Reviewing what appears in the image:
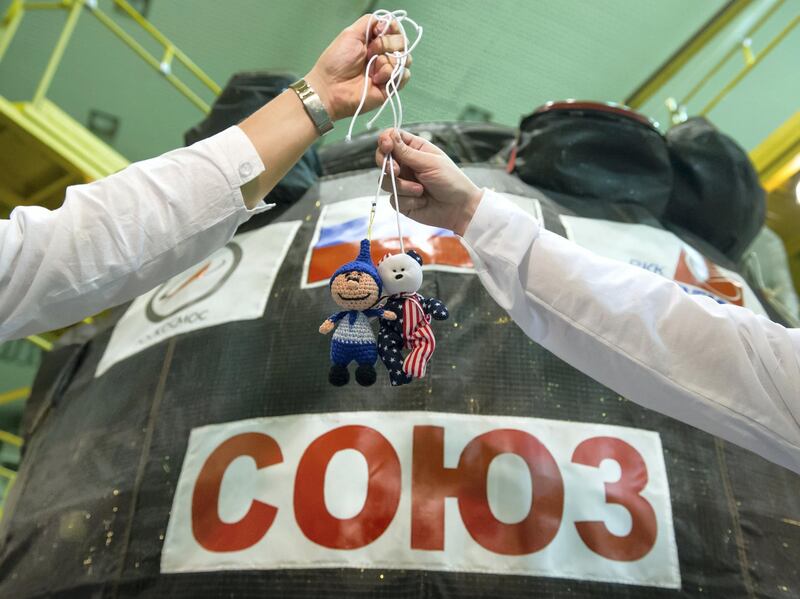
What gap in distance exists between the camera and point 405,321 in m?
0.78

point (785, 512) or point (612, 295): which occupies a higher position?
point (612, 295)

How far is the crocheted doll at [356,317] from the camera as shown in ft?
2.47

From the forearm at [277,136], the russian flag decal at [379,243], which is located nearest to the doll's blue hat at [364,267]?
the forearm at [277,136]

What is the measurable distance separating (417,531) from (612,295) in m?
0.42

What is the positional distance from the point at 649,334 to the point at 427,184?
0.29 metres

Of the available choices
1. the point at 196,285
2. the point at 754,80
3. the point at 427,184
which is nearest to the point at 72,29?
the point at 196,285

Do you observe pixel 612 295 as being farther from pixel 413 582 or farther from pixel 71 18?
pixel 71 18

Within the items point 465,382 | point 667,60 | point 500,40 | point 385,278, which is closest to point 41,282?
point 385,278

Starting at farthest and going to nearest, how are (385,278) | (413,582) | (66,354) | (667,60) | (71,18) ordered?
(667,60) → (71,18) → (66,354) → (413,582) → (385,278)

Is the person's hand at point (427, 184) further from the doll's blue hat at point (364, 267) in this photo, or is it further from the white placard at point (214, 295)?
the white placard at point (214, 295)

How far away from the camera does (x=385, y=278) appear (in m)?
0.77

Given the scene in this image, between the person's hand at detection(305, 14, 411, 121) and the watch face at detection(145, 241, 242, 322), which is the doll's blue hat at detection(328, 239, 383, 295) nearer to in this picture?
the person's hand at detection(305, 14, 411, 121)

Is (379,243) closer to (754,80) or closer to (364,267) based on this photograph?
(364,267)

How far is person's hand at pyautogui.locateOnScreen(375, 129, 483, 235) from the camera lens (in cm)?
80
